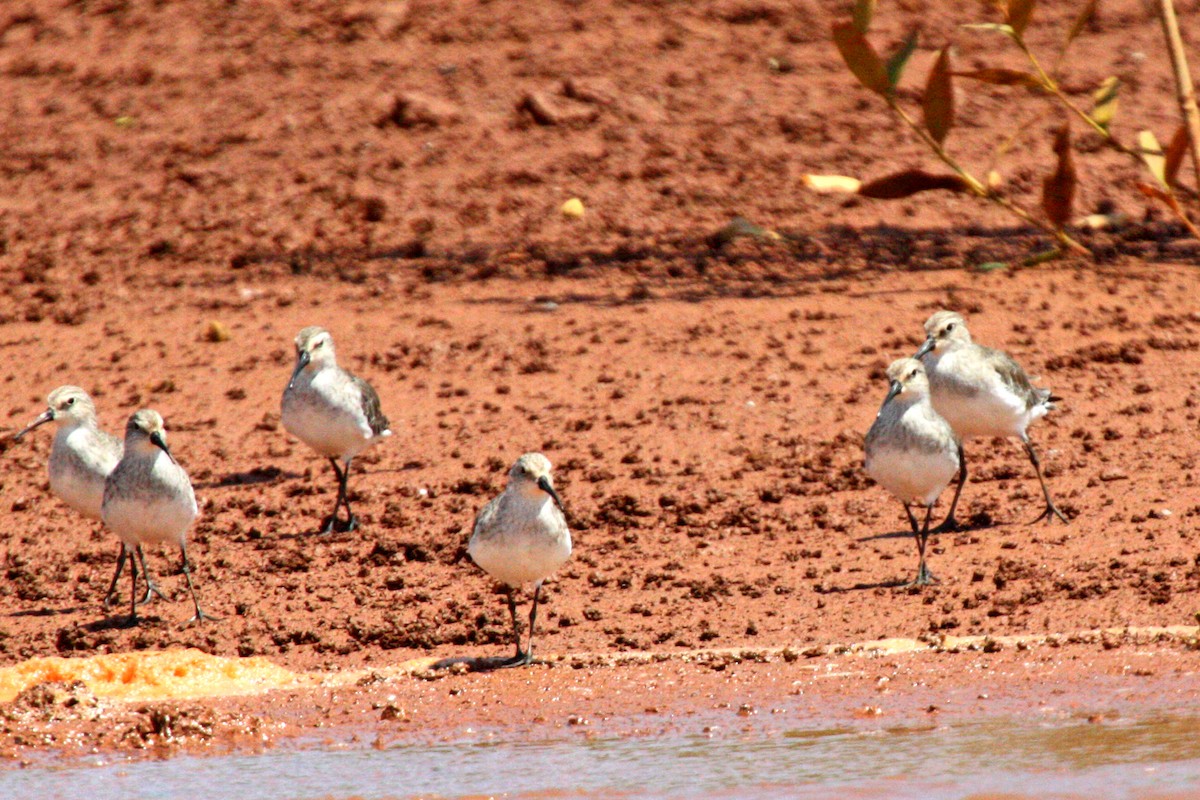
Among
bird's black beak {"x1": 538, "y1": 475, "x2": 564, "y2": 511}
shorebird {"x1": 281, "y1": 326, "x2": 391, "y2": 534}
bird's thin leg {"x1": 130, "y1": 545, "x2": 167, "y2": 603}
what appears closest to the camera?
bird's black beak {"x1": 538, "y1": 475, "x2": 564, "y2": 511}

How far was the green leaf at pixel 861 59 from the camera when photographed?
3.74m

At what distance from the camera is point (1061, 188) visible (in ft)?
13.8

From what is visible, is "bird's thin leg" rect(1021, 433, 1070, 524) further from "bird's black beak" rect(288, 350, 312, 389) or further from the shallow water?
"bird's black beak" rect(288, 350, 312, 389)

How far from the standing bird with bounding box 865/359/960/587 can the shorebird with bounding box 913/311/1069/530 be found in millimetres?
757

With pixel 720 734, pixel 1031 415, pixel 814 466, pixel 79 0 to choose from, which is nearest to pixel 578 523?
pixel 814 466

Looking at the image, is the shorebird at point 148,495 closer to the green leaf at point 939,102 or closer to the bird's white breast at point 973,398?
the bird's white breast at point 973,398

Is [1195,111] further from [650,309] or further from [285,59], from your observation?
[285,59]

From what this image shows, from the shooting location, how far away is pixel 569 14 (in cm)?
1706

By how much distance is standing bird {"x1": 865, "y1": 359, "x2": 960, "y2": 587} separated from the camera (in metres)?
8.27

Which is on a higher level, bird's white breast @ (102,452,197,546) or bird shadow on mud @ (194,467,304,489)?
bird's white breast @ (102,452,197,546)

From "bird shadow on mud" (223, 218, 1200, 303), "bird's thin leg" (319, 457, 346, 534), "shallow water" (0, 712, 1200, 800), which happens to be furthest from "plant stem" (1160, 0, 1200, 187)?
"bird shadow on mud" (223, 218, 1200, 303)

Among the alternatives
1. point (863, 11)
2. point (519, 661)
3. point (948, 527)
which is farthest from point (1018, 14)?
point (948, 527)

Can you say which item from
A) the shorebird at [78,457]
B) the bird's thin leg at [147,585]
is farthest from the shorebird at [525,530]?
the shorebird at [78,457]

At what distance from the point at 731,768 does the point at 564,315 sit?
6839 mm
